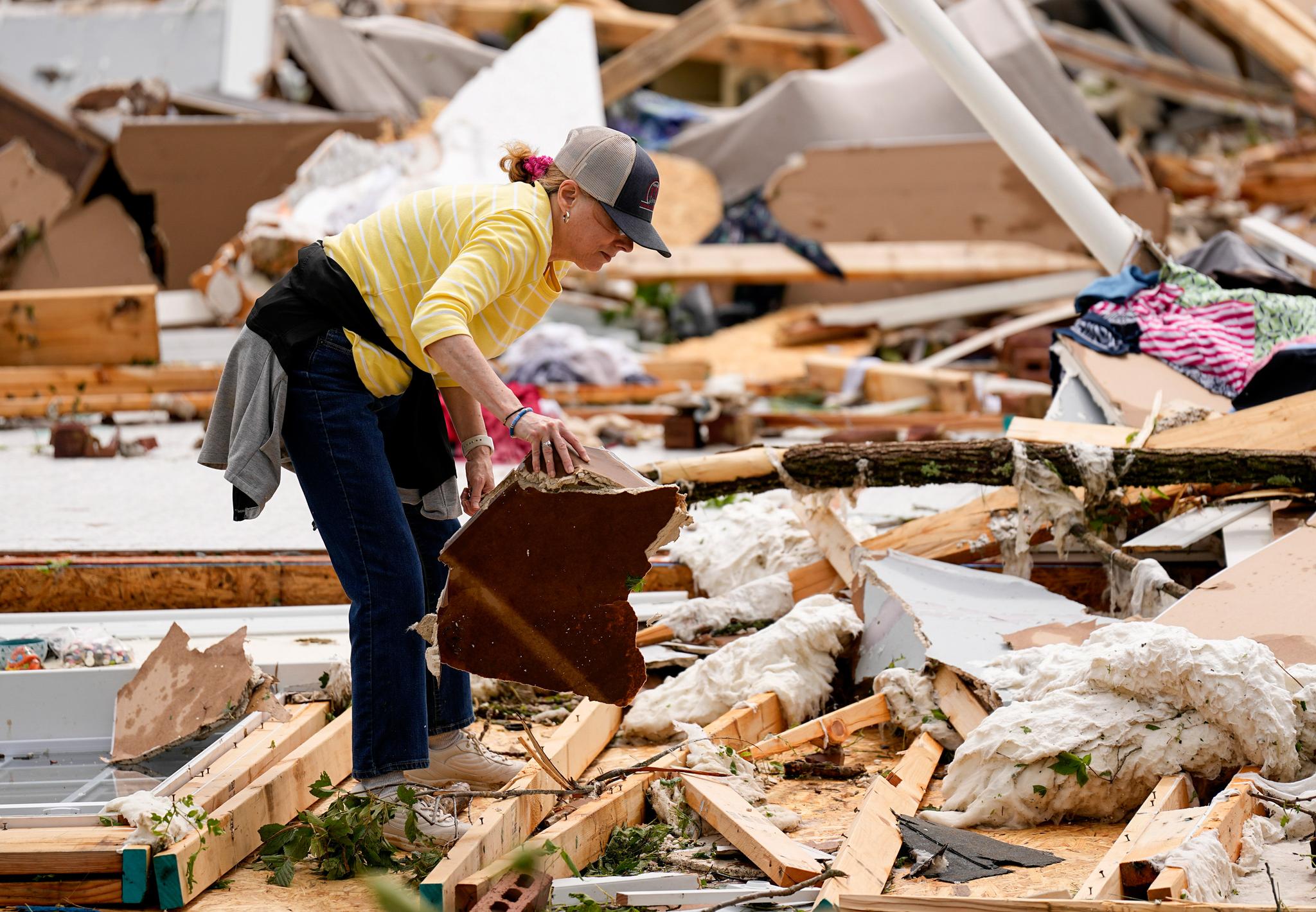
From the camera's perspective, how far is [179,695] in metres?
3.48

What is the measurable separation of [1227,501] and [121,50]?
12.7 meters

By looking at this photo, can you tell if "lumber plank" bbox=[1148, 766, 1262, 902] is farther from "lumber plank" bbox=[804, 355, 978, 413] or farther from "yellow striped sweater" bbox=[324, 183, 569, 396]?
"lumber plank" bbox=[804, 355, 978, 413]

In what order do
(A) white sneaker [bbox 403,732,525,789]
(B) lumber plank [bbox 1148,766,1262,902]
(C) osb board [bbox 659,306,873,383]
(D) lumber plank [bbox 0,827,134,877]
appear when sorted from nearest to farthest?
(B) lumber plank [bbox 1148,766,1262,902]
(D) lumber plank [bbox 0,827,134,877]
(A) white sneaker [bbox 403,732,525,789]
(C) osb board [bbox 659,306,873,383]

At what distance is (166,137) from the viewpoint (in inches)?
414

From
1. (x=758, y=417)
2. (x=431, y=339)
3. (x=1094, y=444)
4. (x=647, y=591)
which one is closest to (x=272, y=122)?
(x=758, y=417)

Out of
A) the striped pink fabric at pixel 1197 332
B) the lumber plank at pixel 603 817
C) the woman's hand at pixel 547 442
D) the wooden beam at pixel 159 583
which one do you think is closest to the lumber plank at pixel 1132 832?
the lumber plank at pixel 603 817

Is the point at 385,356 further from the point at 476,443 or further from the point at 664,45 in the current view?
the point at 664,45

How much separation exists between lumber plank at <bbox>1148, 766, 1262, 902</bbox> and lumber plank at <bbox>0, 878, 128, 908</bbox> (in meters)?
1.98

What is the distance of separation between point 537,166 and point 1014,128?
3009 millimetres

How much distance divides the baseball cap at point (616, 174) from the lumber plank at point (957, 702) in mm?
1443

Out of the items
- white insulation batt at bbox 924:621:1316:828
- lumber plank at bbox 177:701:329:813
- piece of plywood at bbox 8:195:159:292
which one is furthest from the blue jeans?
piece of plywood at bbox 8:195:159:292

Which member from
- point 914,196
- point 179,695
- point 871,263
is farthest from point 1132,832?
point 914,196

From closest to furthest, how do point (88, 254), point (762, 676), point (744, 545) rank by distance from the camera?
1. point (762, 676)
2. point (744, 545)
3. point (88, 254)

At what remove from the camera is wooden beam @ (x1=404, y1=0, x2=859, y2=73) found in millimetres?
15086
